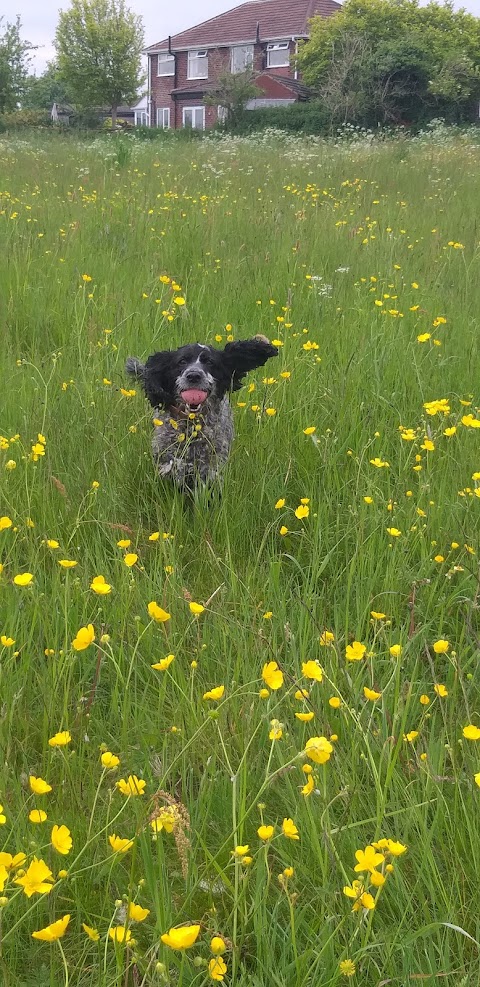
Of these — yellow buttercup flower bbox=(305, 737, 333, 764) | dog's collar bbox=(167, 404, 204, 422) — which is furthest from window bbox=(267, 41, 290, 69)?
yellow buttercup flower bbox=(305, 737, 333, 764)

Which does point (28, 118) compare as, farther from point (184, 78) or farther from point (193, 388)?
point (193, 388)

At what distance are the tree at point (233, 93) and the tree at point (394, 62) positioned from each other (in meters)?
3.89

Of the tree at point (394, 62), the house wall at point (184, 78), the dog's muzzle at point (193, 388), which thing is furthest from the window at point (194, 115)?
the dog's muzzle at point (193, 388)

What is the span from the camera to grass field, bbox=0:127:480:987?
1.32 metres

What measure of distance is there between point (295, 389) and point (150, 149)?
11835 mm

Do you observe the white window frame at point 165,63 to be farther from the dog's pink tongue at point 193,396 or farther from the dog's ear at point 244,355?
the dog's pink tongue at point 193,396

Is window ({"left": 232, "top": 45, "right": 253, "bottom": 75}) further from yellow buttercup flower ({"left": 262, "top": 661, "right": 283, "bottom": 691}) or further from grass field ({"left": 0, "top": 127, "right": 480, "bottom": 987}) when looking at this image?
yellow buttercup flower ({"left": 262, "top": 661, "right": 283, "bottom": 691})

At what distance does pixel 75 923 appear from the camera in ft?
4.80

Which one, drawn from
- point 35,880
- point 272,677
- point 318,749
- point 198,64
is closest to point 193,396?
point 272,677

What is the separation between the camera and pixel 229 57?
51094mm

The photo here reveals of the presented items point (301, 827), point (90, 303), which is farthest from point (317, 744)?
point (90, 303)

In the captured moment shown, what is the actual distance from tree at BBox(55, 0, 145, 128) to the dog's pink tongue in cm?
4800

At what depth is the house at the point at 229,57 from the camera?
45625mm

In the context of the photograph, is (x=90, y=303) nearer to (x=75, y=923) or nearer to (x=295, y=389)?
(x=295, y=389)
